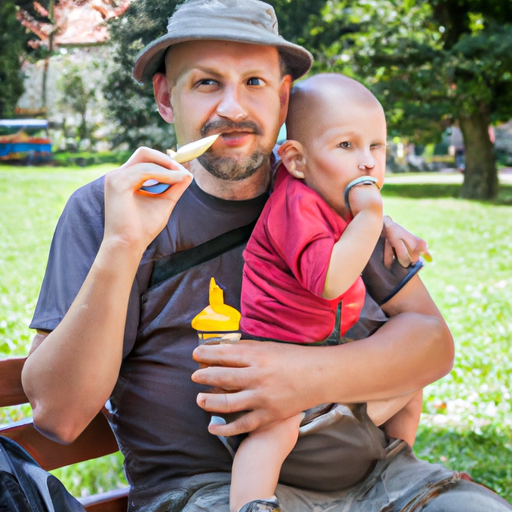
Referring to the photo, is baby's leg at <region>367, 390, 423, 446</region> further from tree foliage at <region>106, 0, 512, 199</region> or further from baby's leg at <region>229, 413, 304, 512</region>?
tree foliage at <region>106, 0, 512, 199</region>

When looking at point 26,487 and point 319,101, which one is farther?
point 319,101

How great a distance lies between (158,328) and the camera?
5.29ft

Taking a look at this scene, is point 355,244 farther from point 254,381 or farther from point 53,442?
point 53,442

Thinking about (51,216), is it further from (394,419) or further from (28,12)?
(394,419)

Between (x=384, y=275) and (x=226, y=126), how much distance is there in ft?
1.88

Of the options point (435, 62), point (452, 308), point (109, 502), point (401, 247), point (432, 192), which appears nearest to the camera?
point (401, 247)

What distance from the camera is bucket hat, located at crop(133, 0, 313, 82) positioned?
5.14 ft

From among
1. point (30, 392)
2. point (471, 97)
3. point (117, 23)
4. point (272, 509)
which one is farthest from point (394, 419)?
point (471, 97)

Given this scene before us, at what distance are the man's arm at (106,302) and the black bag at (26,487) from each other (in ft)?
0.42

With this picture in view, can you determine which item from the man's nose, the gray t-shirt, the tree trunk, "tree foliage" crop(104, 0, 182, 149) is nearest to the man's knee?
the gray t-shirt

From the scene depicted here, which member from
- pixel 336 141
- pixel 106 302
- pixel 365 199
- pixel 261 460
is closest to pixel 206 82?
pixel 336 141

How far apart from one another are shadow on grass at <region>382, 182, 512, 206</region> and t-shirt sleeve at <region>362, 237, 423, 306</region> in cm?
723

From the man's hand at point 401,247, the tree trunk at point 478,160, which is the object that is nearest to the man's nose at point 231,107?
the man's hand at point 401,247

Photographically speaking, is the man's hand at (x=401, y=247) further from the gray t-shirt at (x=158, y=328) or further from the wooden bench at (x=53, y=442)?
the wooden bench at (x=53, y=442)
